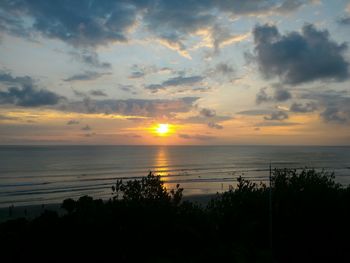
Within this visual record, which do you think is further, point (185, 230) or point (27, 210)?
point (27, 210)

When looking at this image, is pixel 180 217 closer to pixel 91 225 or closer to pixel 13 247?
pixel 91 225

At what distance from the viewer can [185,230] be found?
35.3 ft

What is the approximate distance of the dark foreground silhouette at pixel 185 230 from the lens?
9.52m

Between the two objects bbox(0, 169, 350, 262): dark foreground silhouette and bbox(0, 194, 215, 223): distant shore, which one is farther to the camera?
bbox(0, 194, 215, 223): distant shore

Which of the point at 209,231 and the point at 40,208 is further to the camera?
the point at 40,208

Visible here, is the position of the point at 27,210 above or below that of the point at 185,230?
below

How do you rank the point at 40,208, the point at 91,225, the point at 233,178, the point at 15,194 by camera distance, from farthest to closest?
the point at 233,178 → the point at 15,194 → the point at 40,208 → the point at 91,225

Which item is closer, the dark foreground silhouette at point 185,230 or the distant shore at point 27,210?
the dark foreground silhouette at point 185,230

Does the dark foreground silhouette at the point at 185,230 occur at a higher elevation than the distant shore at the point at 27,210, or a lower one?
higher

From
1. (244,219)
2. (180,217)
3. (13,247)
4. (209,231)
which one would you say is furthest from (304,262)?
(13,247)

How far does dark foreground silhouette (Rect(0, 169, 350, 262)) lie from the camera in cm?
952

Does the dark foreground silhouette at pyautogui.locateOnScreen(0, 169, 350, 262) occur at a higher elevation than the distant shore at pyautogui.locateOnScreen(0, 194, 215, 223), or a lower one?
higher

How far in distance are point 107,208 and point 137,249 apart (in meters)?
1.61

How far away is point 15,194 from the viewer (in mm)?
55000
